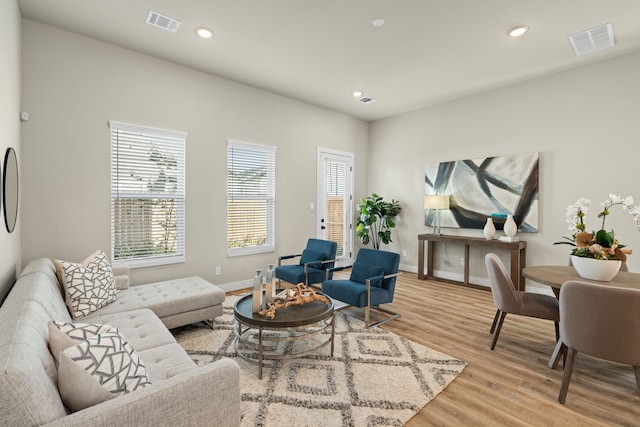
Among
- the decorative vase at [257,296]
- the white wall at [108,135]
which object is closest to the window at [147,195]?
the white wall at [108,135]

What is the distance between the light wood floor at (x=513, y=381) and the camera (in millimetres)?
2023

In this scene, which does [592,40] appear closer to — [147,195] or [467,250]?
[467,250]

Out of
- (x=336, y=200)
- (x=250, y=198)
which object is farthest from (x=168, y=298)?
(x=336, y=200)

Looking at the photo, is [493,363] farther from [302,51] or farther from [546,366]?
[302,51]

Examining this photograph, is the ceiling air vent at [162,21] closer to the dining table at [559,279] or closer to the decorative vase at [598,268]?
the dining table at [559,279]

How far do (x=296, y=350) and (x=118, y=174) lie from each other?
2.94 meters

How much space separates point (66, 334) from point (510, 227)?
5183 mm

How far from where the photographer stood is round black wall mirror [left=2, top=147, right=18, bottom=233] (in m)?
2.27

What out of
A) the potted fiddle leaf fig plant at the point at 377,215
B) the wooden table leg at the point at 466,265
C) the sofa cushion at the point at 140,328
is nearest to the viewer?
the sofa cushion at the point at 140,328

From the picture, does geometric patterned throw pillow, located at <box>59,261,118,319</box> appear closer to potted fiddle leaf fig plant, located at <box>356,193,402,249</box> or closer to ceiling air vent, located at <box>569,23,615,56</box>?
potted fiddle leaf fig plant, located at <box>356,193,402,249</box>

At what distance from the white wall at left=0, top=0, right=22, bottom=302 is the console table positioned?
5347 mm

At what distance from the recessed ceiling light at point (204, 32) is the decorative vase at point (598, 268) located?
4.20 m

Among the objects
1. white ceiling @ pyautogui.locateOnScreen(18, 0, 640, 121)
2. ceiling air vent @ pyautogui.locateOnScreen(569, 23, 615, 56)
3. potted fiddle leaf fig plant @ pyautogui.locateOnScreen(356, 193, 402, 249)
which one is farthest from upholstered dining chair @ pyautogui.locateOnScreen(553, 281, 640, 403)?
potted fiddle leaf fig plant @ pyautogui.locateOnScreen(356, 193, 402, 249)

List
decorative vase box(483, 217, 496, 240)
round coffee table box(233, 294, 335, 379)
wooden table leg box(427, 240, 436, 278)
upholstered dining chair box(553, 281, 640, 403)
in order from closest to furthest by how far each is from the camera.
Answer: upholstered dining chair box(553, 281, 640, 403) → round coffee table box(233, 294, 335, 379) → decorative vase box(483, 217, 496, 240) → wooden table leg box(427, 240, 436, 278)
